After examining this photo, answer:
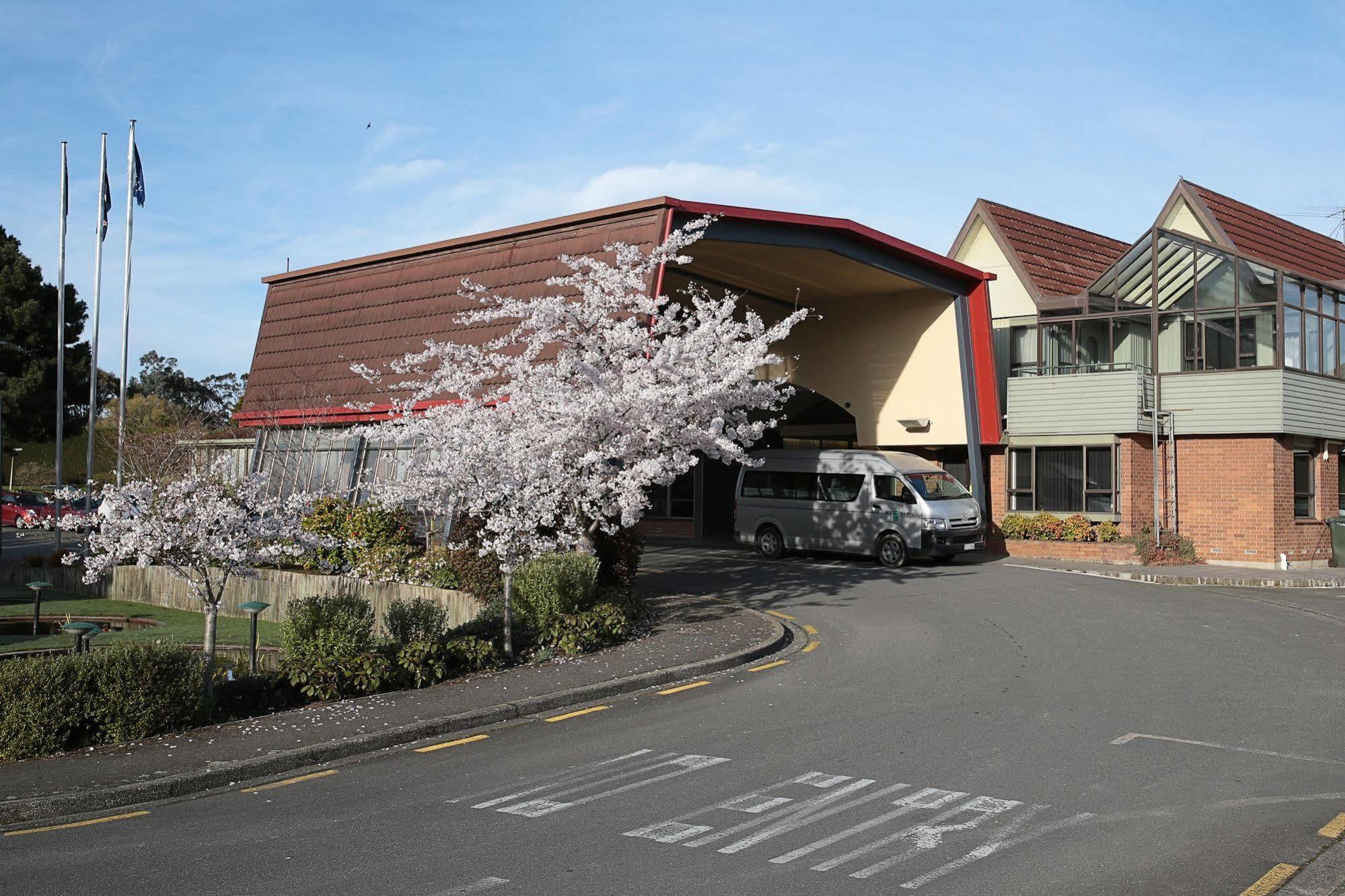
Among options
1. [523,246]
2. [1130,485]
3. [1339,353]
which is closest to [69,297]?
[523,246]

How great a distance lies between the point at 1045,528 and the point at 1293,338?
7.01m

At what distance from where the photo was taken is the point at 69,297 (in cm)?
5603

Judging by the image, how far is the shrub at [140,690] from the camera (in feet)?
29.8

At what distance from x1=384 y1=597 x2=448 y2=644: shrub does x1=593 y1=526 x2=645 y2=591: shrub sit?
485 centimetres

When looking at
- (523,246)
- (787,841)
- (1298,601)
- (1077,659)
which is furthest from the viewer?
(523,246)

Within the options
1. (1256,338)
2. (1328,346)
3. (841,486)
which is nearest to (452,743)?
(841,486)

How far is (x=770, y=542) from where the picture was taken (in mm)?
26984

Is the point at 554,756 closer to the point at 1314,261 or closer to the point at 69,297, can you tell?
the point at 1314,261

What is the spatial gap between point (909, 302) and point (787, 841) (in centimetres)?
2459

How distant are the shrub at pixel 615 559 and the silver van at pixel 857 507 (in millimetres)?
7170

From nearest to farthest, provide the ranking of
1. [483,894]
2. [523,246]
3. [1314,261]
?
1. [483,894]
2. [523,246]
3. [1314,261]

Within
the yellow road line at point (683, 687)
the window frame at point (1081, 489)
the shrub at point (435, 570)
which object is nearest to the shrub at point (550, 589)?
the yellow road line at point (683, 687)

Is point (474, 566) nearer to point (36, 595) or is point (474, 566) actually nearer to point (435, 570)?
point (435, 570)

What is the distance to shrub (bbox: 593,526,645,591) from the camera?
17438mm
